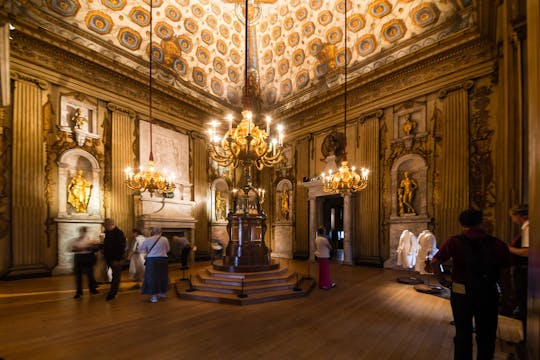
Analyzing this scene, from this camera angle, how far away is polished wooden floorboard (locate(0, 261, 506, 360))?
130 inches

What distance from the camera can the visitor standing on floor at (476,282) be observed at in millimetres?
2379

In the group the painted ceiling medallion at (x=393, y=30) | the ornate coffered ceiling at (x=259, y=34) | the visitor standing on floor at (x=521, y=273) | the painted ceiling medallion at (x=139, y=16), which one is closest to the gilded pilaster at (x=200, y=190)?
the ornate coffered ceiling at (x=259, y=34)

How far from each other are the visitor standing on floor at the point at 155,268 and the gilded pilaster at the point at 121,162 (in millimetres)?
5289

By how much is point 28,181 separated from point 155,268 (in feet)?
18.7

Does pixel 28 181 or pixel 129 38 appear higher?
pixel 129 38

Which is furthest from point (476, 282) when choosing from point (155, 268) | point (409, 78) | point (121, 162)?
point (121, 162)

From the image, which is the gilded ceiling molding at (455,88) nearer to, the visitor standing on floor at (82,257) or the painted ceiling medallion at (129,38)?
the visitor standing on floor at (82,257)

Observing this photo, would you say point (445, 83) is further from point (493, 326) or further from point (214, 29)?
point (214, 29)

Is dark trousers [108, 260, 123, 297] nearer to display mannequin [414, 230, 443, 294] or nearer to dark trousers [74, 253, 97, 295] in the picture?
dark trousers [74, 253, 97, 295]

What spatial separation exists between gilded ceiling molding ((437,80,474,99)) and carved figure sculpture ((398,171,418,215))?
2775 mm

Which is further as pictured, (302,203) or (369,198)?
(302,203)

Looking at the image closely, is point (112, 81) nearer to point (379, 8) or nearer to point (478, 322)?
point (379, 8)

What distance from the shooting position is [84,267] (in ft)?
19.6

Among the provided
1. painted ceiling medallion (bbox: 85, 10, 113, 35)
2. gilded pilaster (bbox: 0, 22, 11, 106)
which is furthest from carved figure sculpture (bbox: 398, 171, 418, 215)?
painted ceiling medallion (bbox: 85, 10, 113, 35)
